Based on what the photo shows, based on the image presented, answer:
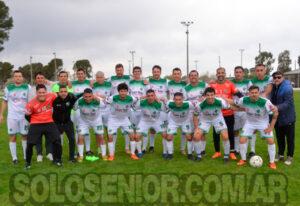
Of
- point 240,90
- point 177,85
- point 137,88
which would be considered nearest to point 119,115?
point 137,88

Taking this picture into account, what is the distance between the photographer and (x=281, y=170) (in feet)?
16.4

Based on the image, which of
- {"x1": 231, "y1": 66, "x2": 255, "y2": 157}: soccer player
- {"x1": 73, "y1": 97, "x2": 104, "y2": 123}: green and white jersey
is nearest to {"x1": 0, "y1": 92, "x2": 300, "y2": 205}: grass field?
{"x1": 231, "y1": 66, "x2": 255, "y2": 157}: soccer player

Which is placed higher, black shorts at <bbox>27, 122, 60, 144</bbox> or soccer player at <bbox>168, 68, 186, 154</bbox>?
soccer player at <bbox>168, 68, 186, 154</bbox>

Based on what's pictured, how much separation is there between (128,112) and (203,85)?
201cm

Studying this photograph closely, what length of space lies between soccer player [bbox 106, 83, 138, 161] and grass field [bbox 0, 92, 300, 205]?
1.51ft

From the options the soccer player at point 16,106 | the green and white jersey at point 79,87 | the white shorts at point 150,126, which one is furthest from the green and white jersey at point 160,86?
the soccer player at point 16,106

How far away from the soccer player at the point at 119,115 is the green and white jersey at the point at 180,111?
910mm

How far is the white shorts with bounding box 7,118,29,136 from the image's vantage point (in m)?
5.57


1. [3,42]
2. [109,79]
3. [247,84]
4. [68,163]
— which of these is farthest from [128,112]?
[3,42]

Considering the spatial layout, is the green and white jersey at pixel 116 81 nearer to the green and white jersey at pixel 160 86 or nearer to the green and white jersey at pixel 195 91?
the green and white jersey at pixel 160 86

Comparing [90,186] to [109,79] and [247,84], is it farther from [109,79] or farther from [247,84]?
[247,84]

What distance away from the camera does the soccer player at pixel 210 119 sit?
18.4ft

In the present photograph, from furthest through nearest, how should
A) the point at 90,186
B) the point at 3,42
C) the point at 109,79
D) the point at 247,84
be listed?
the point at 3,42
the point at 109,79
the point at 247,84
the point at 90,186

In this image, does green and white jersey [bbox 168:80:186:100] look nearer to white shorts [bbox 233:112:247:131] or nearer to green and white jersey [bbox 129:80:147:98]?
green and white jersey [bbox 129:80:147:98]
